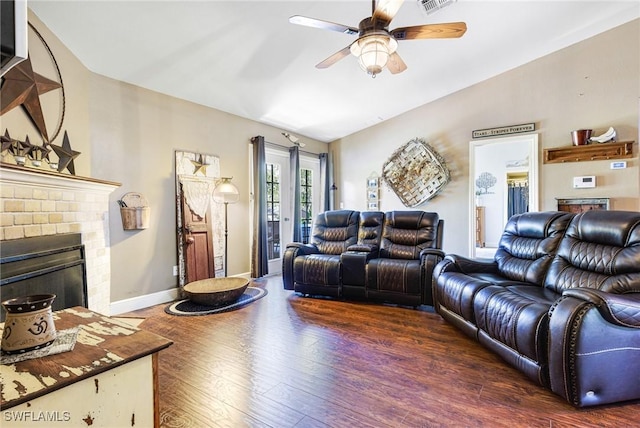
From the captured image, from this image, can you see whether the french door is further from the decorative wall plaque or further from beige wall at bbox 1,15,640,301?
the decorative wall plaque

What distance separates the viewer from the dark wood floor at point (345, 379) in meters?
1.61

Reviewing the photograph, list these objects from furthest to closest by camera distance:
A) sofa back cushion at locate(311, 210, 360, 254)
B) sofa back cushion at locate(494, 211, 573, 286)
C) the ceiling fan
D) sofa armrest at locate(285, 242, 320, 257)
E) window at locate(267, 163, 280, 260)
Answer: window at locate(267, 163, 280, 260) → sofa back cushion at locate(311, 210, 360, 254) → sofa armrest at locate(285, 242, 320, 257) → sofa back cushion at locate(494, 211, 573, 286) → the ceiling fan

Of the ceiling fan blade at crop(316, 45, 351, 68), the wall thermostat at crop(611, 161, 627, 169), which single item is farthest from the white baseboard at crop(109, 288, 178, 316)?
the wall thermostat at crop(611, 161, 627, 169)

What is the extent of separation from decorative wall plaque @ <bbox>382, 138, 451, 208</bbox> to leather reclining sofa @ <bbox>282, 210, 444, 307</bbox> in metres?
1.39

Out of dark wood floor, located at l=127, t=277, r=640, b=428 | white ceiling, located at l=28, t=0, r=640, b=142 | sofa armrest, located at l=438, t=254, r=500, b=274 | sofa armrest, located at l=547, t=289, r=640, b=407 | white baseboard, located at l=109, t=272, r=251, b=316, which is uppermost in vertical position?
white ceiling, located at l=28, t=0, r=640, b=142

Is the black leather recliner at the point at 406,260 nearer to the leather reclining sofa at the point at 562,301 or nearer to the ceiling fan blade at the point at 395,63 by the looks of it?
the leather reclining sofa at the point at 562,301

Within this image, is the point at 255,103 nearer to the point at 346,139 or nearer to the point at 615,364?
the point at 346,139

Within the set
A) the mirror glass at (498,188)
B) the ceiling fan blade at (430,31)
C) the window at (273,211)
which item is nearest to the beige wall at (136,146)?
the window at (273,211)

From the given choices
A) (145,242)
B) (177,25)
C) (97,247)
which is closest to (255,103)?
(177,25)

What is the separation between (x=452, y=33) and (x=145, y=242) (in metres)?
3.65

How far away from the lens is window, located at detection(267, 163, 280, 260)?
16.9 feet

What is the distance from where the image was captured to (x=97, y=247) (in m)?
2.81

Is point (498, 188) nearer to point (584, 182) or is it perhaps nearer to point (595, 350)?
point (584, 182)

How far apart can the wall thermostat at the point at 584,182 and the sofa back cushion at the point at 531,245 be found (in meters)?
1.74
